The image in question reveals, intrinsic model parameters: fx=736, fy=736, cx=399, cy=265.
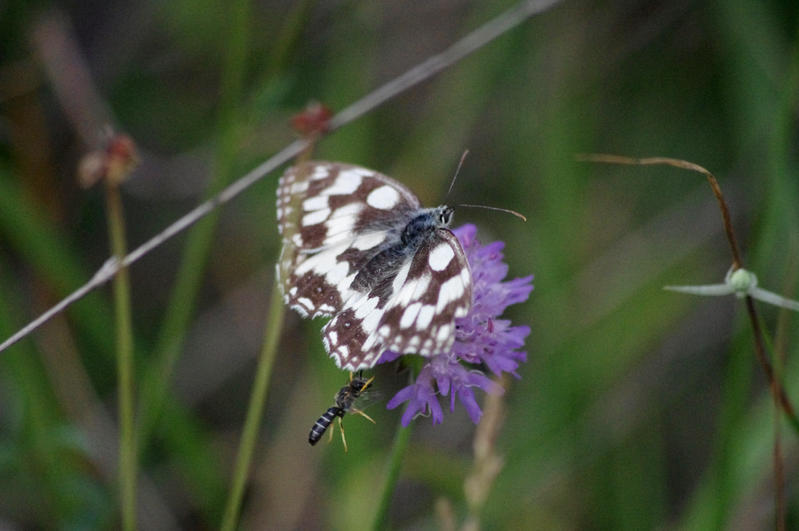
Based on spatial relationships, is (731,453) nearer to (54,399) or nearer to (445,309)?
(445,309)

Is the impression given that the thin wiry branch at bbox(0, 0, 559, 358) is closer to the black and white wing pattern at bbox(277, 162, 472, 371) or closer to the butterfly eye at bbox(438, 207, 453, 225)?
the black and white wing pattern at bbox(277, 162, 472, 371)

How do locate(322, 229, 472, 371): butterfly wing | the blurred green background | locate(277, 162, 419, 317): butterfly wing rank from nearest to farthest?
1. locate(322, 229, 472, 371): butterfly wing
2. locate(277, 162, 419, 317): butterfly wing
3. the blurred green background

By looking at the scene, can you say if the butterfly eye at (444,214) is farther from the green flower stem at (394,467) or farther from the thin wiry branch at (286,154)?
the green flower stem at (394,467)

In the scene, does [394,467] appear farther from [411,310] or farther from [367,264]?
[367,264]

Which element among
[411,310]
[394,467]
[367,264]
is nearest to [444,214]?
[367,264]

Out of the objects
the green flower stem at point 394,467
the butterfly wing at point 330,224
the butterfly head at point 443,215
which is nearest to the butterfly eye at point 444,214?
the butterfly head at point 443,215

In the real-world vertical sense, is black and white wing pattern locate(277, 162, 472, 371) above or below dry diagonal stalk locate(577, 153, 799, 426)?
Answer: above

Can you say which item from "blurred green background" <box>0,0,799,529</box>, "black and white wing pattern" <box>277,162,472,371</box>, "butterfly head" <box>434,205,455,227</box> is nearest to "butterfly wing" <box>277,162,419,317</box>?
"black and white wing pattern" <box>277,162,472,371</box>

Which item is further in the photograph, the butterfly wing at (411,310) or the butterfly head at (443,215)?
the butterfly head at (443,215)
